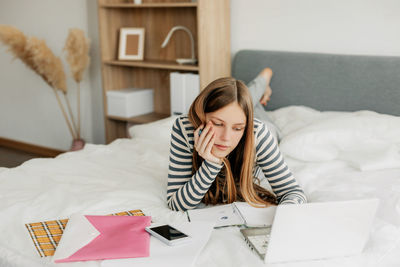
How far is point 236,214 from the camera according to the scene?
1.42 m

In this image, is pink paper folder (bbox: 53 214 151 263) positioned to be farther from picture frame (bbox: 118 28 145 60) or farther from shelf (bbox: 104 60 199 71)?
picture frame (bbox: 118 28 145 60)

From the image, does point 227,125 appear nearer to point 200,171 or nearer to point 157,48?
point 200,171

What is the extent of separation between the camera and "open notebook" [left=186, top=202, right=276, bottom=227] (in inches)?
53.6

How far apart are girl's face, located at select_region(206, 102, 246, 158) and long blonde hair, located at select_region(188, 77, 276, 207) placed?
2cm

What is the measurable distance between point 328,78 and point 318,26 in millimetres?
322

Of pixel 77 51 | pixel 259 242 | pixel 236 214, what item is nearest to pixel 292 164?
pixel 236 214

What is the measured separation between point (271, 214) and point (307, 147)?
2.25 ft

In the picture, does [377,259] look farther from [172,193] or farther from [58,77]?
[58,77]

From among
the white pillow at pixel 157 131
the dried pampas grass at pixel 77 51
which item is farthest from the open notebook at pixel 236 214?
the dried pampas grass at pixel 77 51

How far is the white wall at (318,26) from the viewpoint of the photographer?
7.86 ft

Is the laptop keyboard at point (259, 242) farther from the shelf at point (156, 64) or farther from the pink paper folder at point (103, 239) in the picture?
the shelf at point (156, 64)

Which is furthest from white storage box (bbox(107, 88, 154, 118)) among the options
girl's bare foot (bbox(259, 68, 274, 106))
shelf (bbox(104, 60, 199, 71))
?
girl's bare foot (bbox(259, 68, 274, 106))

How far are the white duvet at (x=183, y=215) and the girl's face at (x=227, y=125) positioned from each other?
0.25 meters

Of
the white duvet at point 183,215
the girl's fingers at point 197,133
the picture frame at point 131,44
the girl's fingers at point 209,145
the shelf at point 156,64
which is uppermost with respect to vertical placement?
the picture frame at point 131,44
